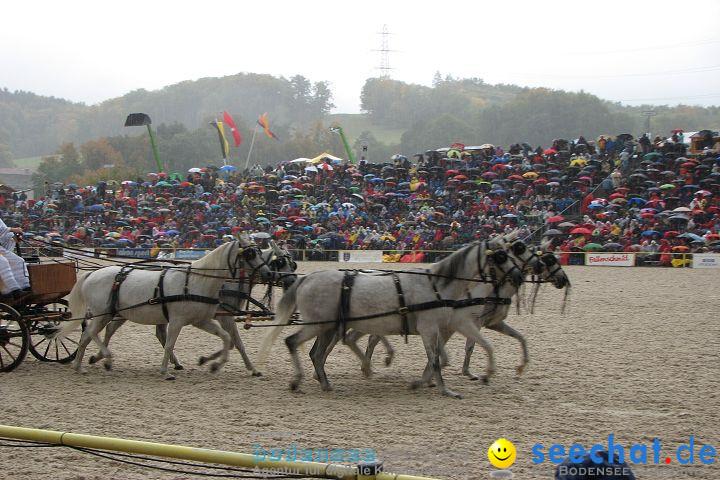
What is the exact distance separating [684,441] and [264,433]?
341 cm

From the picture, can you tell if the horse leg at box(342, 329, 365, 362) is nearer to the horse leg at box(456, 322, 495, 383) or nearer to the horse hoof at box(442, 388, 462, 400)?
the horse leg at box(456, 322, 495, 383)

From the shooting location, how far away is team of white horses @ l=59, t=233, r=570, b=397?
27.9ft

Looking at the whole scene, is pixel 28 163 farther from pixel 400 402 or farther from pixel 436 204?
pixel 400 402

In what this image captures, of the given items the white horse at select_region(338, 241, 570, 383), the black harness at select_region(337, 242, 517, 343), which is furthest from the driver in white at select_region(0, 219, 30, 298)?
the black harness at select_region(337, 242, 517, 343)

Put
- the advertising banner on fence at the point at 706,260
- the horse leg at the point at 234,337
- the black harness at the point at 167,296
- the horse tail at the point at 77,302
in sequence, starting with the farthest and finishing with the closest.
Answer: the advertising banner on fence at the point at 706,260 → the horse tail at the point at 77,302 → the horse leg at the point at 234,337 → the black harness at the point at 167,296

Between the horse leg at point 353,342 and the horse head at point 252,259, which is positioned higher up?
the horse head at point 252,259

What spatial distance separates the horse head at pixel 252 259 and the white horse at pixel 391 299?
0.76 meters

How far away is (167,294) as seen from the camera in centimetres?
A: 952

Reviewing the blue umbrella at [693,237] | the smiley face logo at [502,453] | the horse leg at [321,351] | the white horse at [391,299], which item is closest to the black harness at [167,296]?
the white horse at [391,299]

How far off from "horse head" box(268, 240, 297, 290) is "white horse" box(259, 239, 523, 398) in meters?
0.67

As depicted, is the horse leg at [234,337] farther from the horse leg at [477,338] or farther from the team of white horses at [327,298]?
the horse leg at [477,338]

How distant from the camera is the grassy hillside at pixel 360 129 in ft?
381

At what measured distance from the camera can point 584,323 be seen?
45.2 ft

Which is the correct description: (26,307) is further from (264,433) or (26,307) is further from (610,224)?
(610,224)
